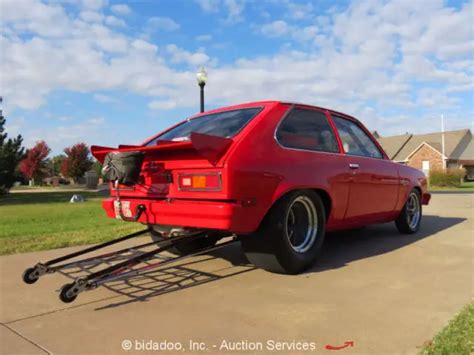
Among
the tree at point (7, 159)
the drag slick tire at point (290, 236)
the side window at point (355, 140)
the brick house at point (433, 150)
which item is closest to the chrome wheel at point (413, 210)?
the side window at point (355, 140)

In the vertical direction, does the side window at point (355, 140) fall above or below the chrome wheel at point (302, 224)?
above

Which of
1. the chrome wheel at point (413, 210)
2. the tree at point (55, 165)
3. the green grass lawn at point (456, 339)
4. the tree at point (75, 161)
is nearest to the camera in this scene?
the green grass lawn at point (456, 339)

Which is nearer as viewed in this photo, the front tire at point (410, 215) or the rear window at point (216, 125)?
the rear window at point (216, 125)

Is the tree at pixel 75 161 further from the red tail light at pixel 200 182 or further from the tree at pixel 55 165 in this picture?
the red tail light at pixel 200 182

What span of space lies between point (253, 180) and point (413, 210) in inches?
161

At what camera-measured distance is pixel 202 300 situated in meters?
3.46

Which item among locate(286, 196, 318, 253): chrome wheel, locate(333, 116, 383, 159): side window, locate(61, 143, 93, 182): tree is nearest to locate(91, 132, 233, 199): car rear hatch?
locate(286, 196, 318, 253): chrome wheel

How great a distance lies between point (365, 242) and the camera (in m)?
6.00

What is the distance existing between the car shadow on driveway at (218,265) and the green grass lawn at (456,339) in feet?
5.30

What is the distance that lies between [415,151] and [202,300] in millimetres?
46086

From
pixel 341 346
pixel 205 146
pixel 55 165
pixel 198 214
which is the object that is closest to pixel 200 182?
pixel 198 214

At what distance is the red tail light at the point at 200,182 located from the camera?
3598mm

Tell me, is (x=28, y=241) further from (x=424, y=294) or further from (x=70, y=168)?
(x=70, y=168)

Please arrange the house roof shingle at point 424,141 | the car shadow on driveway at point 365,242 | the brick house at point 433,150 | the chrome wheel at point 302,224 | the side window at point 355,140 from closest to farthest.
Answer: the chrome wheel at point 302,224
the car shadow on driveway at point 365,242
the side window at point 355,140
the brick house at point 433,150
the house roof shingle at point 424,141
